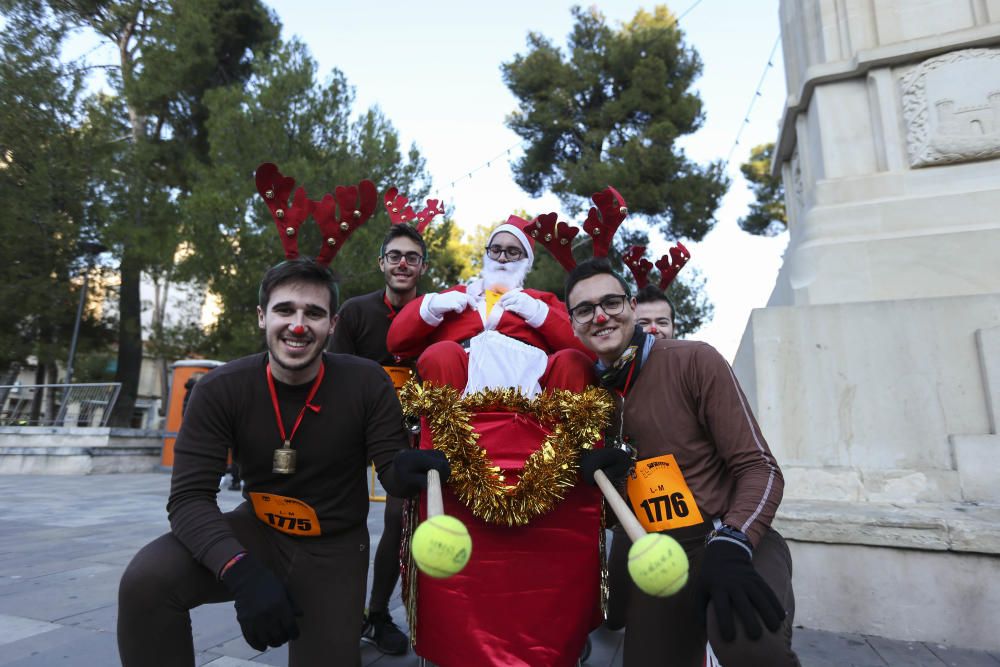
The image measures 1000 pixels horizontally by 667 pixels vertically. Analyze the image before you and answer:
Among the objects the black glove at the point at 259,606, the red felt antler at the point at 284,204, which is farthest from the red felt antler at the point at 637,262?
the black glove at the point at 259,606

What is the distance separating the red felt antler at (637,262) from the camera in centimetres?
311

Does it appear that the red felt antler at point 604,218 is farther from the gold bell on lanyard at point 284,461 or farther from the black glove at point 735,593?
the gold bell on lanyard at point 284,461

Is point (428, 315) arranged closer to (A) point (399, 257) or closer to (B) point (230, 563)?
(A) point (399, 257)

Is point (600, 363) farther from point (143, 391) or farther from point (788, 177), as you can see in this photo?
point (143, 391)

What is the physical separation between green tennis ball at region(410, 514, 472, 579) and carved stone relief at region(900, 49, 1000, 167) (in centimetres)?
390

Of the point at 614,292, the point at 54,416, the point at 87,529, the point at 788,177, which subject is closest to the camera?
the point at 614,292

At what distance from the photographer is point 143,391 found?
28.6 metres

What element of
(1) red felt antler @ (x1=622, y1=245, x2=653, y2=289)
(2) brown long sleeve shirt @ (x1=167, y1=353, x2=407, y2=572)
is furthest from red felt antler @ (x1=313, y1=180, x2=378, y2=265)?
(1) red felt antler @ (x1=622, y1=245, x2=653, y2=289)

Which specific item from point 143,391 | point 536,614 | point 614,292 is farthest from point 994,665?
point 143,391

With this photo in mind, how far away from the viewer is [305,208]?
2.25 m

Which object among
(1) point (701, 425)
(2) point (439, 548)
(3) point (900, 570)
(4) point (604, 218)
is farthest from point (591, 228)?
(3) point (900, 570)

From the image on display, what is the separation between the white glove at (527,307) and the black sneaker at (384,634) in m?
1.45

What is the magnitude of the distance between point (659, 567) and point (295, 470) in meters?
1.23

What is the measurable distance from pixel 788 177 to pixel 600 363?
4009 mm
